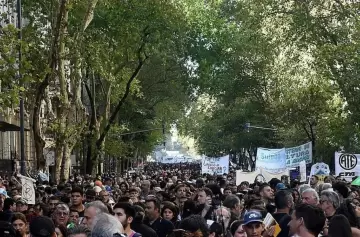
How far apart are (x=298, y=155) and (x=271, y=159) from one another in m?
1.67

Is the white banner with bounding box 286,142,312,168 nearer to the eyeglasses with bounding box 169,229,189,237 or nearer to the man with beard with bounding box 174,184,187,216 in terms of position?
the man with beard with bounding box 174,184,187,216

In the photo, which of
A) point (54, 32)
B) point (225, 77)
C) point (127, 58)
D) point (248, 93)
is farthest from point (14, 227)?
→ point (248, 93)

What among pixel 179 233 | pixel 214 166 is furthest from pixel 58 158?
pixel 179 233

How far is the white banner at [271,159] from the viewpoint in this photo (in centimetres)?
2931

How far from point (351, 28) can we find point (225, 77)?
13.0 meters

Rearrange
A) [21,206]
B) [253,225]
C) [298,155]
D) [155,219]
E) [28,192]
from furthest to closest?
[298,155]
[28,192]
[21,206]
[155,219]
[253,225]

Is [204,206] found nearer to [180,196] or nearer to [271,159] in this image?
[180,196]

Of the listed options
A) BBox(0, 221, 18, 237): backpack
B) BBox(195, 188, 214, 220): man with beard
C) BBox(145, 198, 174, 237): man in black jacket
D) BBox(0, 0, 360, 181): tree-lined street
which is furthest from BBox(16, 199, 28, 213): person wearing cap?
BBox(0, 221, 18, 237): backpack

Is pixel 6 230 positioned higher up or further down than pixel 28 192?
further down

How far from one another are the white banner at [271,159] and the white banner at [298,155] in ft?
0.71

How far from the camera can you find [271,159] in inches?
1178

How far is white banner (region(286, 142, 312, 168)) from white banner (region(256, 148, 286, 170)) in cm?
22

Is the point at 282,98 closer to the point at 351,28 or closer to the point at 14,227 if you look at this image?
the point at 351,28

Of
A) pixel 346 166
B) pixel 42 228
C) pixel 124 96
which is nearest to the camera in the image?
pixel 42 228
